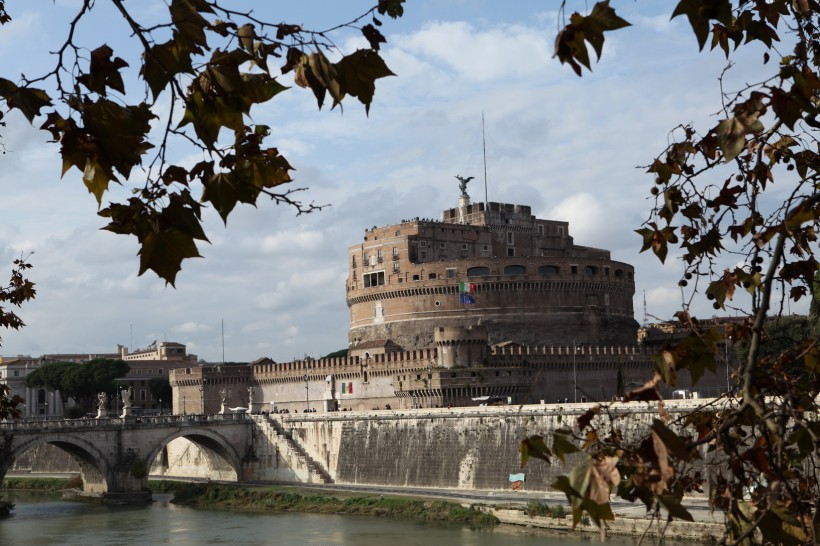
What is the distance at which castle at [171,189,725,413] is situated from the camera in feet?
158

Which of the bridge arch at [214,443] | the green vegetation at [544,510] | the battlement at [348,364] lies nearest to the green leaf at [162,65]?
the green vegetation at [544,510]

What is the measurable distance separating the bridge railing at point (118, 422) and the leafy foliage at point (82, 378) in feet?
97.2

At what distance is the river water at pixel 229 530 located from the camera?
2897cm

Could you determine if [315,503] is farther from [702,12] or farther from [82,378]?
[82,378]

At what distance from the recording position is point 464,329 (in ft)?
159

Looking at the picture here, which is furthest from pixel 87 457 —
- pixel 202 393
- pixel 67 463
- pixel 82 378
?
pixel 82 378

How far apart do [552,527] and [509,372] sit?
18044 millimetres

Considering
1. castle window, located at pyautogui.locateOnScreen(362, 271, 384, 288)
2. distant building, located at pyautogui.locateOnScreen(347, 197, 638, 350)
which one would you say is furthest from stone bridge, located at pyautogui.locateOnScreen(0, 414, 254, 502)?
castle window, located at pyautogui.locateOnScreen(362, 271, 384, 288)

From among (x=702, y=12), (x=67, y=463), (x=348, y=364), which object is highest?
(x=348, y=364)

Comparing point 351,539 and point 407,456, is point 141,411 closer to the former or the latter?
point 407,456

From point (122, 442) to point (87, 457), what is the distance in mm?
1440

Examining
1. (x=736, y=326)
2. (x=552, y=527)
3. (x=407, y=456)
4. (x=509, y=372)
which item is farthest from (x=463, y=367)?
(x=736, y=326)

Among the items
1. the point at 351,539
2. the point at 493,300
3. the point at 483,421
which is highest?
the point at 493,300

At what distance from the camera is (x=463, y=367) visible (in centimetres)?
4744
